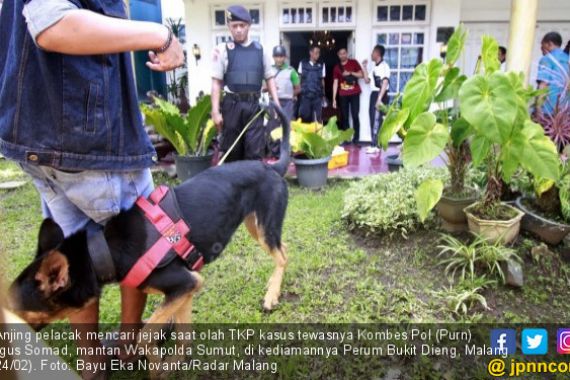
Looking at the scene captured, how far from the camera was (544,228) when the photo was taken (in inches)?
131

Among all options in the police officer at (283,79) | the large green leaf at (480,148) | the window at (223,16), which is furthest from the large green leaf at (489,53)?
the window at (223,16)

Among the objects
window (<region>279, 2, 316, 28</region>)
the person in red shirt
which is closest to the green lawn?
the person in red shirt

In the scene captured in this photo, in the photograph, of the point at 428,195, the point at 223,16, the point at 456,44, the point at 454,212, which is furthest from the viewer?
the point at 223,16

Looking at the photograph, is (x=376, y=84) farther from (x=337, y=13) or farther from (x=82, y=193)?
(x=82, y=193)

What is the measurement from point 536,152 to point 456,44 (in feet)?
3.73

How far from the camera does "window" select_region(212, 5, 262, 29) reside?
904 cm

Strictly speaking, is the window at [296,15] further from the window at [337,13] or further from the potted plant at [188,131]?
the potted plant at [188,131]

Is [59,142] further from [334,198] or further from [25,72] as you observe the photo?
[334,198]

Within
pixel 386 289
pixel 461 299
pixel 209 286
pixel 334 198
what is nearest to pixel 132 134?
pixel 209 286

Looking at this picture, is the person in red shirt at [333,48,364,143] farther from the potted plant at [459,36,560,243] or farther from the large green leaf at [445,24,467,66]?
the potted plant at [459,36,560,243]

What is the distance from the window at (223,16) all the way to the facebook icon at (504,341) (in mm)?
8345

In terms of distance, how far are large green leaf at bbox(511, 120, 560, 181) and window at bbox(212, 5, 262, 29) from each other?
7.53 metres

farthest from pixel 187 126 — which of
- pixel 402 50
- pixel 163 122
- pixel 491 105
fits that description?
pixel 402 50

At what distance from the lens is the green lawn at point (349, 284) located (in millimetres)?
2744
